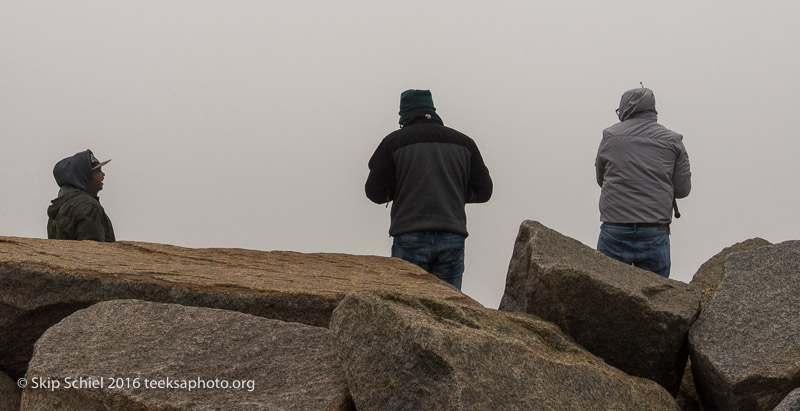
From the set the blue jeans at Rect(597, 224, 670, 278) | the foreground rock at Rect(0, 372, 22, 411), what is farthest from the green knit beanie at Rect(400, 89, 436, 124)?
the foreground rock at Rect(0, 372, 22, 411)

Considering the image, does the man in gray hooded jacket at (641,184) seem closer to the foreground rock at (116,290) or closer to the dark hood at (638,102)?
Answer: the dark hood at (638,102)

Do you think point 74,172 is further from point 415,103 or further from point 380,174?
point 415,103

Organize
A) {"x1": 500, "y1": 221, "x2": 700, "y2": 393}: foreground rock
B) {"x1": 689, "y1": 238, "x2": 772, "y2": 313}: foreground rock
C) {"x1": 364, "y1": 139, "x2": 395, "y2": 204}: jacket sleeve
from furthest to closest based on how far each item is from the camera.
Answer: {"x1": 364, "y1": 139, "x2": 395, "y2": 204}: jacket sleeve → {"x1": 689, "y1": 238, "x2": 772, "y2": 313}: foreground rock → {"x1": 500, "y1": 221, "x2": 700, "y2": 393}: foreground rock

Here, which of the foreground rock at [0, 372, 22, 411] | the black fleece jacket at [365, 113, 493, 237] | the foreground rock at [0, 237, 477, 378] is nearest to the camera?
the foreground rock at [0, 372, 22, 411]

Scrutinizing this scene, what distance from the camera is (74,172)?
21.7ft

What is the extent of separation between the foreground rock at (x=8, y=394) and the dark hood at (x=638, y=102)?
171 inches

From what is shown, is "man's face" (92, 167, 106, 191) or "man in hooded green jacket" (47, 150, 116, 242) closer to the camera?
"man in hooded green jacket" (47, 150, 116, 242)

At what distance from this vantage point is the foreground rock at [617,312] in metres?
3.88

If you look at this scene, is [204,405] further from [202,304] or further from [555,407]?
[555,407]

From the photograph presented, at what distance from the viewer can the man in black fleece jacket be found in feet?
18.4

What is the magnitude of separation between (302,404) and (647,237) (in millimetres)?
3298

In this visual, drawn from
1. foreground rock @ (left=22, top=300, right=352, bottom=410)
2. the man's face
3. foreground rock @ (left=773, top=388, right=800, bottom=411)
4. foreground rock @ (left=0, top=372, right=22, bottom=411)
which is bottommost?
foreground rock @ (left=0, top=372, right=22, bottom=411)

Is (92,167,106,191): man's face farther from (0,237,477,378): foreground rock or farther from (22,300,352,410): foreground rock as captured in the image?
(22,300,352,410): foreground rock

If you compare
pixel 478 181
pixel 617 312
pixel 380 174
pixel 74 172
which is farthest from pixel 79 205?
pixel 617 312
